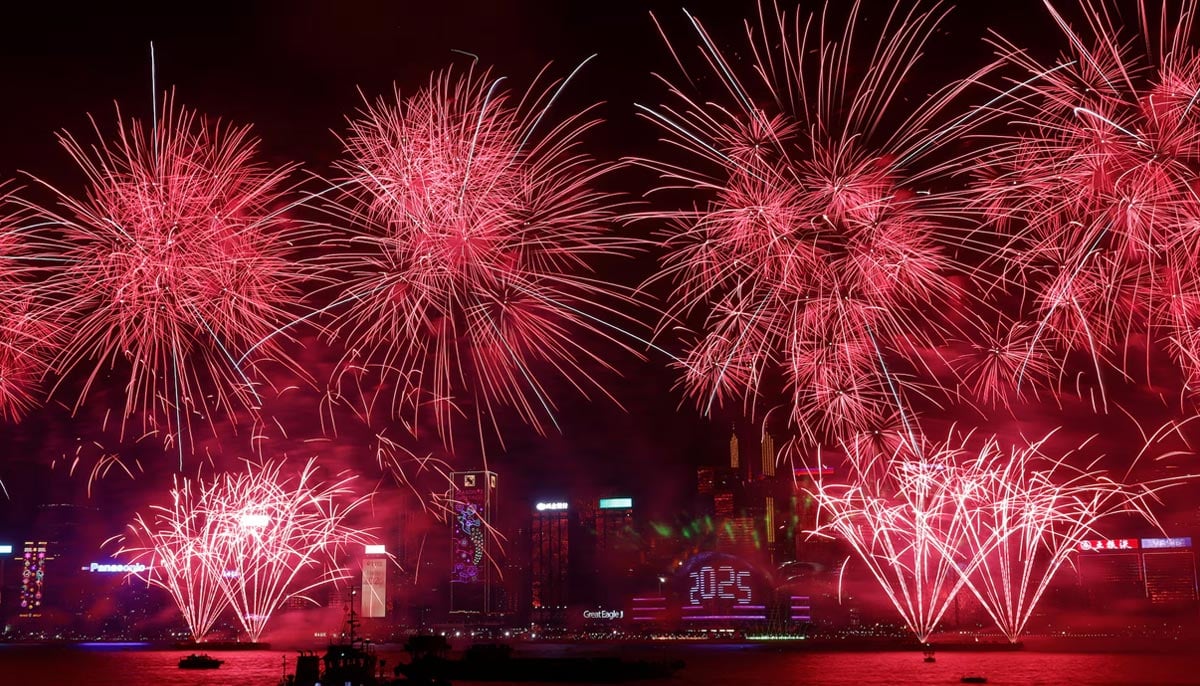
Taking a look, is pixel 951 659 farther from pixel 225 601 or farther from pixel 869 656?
pixel 225 601

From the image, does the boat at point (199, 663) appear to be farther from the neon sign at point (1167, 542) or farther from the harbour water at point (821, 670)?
the neon sign at point (1167, 542)

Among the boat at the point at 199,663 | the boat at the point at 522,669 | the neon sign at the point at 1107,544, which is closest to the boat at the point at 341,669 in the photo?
the boat at the point at 522,669

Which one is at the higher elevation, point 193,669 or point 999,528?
point 999,528

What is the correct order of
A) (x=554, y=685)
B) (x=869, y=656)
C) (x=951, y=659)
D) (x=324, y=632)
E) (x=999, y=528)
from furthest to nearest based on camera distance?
(x=324, y=632) < (x=869, y=656) < (x=951, y=659) < (x=554, y=685) < (x=999, y=528)

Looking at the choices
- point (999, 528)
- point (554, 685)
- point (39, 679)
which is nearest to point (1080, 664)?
point (999, 528)

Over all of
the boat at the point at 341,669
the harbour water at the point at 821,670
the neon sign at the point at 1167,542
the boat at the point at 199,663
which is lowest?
the harbour water at the point at 821,670

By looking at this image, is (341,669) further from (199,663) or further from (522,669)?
(199,663)

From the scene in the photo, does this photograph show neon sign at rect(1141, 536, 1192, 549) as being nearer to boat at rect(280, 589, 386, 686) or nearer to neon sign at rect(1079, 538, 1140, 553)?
neon sign at rect(1079, 538, 1140, 553)
